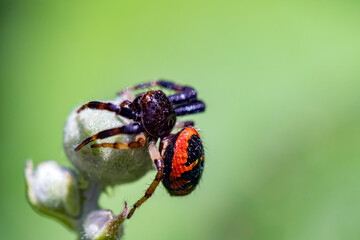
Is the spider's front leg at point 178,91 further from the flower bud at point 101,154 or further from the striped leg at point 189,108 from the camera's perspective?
the flower bud at point 101,154

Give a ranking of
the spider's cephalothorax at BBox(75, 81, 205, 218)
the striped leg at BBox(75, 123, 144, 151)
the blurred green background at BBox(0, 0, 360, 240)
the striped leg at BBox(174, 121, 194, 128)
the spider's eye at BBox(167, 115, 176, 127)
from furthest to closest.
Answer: the blurred green background at BBox(0, 0, 360, 240), the striped leg at BBox(174, 121, 194, 128), the spider's eye at BBox(167, 115, 176, 127), the spider's cephalothorax at BBox(75, 81, 205, 218), the striped leg at BBox(75, 123, 144, 151)

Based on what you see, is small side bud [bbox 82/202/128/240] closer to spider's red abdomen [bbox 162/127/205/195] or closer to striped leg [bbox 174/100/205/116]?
spider's red abdomen [bbox 162/127/205/195]

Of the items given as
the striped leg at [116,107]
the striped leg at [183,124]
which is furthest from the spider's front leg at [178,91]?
the striped leg at [116,107]

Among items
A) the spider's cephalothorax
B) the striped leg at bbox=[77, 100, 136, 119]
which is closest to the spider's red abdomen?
the spider's cephalothorax

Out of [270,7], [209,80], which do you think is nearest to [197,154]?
[209,80]

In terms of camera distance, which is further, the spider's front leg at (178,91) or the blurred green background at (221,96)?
the blurred green background at (221,96)

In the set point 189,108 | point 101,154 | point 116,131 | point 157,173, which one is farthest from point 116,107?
point 189,108
